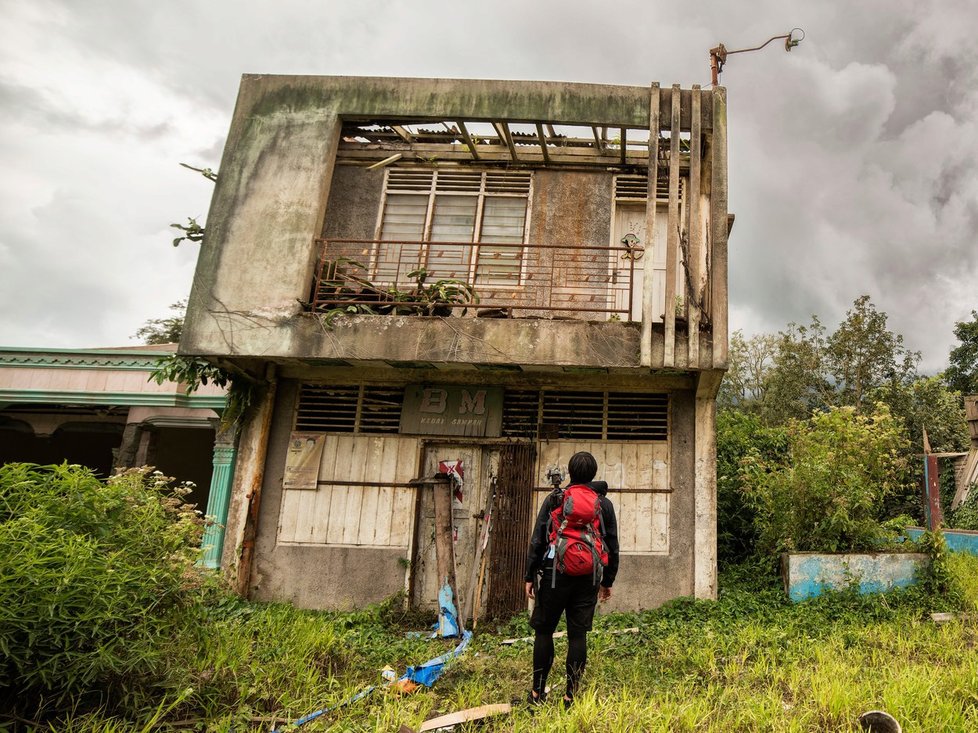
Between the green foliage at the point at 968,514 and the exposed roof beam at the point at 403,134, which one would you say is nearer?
the exposed roof beam at the point at 403,134

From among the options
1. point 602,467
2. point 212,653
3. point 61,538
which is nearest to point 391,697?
point 212,653

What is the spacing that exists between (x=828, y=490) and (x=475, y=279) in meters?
4.75

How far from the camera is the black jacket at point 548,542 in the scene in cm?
434

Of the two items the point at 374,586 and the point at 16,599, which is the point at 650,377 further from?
→ the point at 16,599

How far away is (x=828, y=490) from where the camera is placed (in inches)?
284

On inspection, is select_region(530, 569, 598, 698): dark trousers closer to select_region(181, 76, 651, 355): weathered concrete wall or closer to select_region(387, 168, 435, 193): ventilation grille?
select_region(181, 76, 651, 355): weathered concrete wall

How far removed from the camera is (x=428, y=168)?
8.70 metres

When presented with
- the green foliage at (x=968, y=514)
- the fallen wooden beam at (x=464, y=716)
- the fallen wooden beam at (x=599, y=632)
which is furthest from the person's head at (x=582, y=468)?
the green foliage at (x=968, y=514)

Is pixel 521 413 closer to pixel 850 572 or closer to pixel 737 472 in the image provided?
pixel 737 472

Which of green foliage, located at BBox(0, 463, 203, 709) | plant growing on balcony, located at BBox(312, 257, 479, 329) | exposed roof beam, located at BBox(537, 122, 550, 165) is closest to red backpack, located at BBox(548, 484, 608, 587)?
green foliage, located at BBox(0, 463, 203, 709)

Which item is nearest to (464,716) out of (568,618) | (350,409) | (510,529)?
(568,618)

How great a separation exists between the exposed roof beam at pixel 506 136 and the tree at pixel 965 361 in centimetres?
2294

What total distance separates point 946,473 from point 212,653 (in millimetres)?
16942

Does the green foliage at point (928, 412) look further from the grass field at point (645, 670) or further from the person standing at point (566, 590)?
the person standing at point (566, 590)
